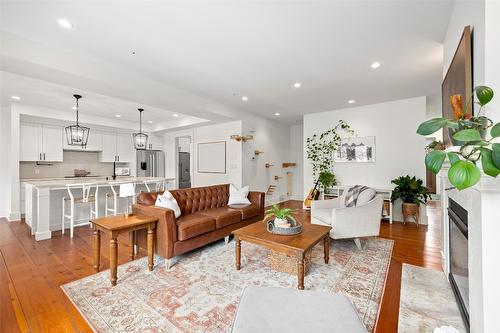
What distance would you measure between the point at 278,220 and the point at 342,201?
182cm

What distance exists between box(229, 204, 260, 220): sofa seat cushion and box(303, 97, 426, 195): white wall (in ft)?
8.81

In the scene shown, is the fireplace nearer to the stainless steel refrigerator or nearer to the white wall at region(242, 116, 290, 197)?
the white wall at region(242, 116, 290, 197)

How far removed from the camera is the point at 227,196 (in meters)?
4.41

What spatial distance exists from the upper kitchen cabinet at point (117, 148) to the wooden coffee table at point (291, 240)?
6.21 m

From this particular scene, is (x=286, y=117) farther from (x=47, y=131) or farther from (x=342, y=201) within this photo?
(x=47, y=131)

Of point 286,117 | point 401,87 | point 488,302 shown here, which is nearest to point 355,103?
point 401,87

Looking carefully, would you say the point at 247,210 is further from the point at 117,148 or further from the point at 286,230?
the point at 117,148

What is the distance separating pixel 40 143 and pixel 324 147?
23.8ft

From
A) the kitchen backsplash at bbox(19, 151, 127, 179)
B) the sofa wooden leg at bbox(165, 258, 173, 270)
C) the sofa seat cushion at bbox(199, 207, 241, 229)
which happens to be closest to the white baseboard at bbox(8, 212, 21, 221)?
the kitchen backsplash at bbox(19, 151, 127, 179)

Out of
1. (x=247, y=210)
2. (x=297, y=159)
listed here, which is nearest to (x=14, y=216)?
(x=247, y=210)

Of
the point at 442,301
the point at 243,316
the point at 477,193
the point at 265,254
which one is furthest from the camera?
the point at 265,254

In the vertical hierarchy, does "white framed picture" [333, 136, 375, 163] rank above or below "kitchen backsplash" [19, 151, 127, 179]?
above

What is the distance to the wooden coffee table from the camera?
7.14ft

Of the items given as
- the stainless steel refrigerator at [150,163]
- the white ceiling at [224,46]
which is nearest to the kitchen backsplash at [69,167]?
the stainless steel refrigerator at [150,163]
